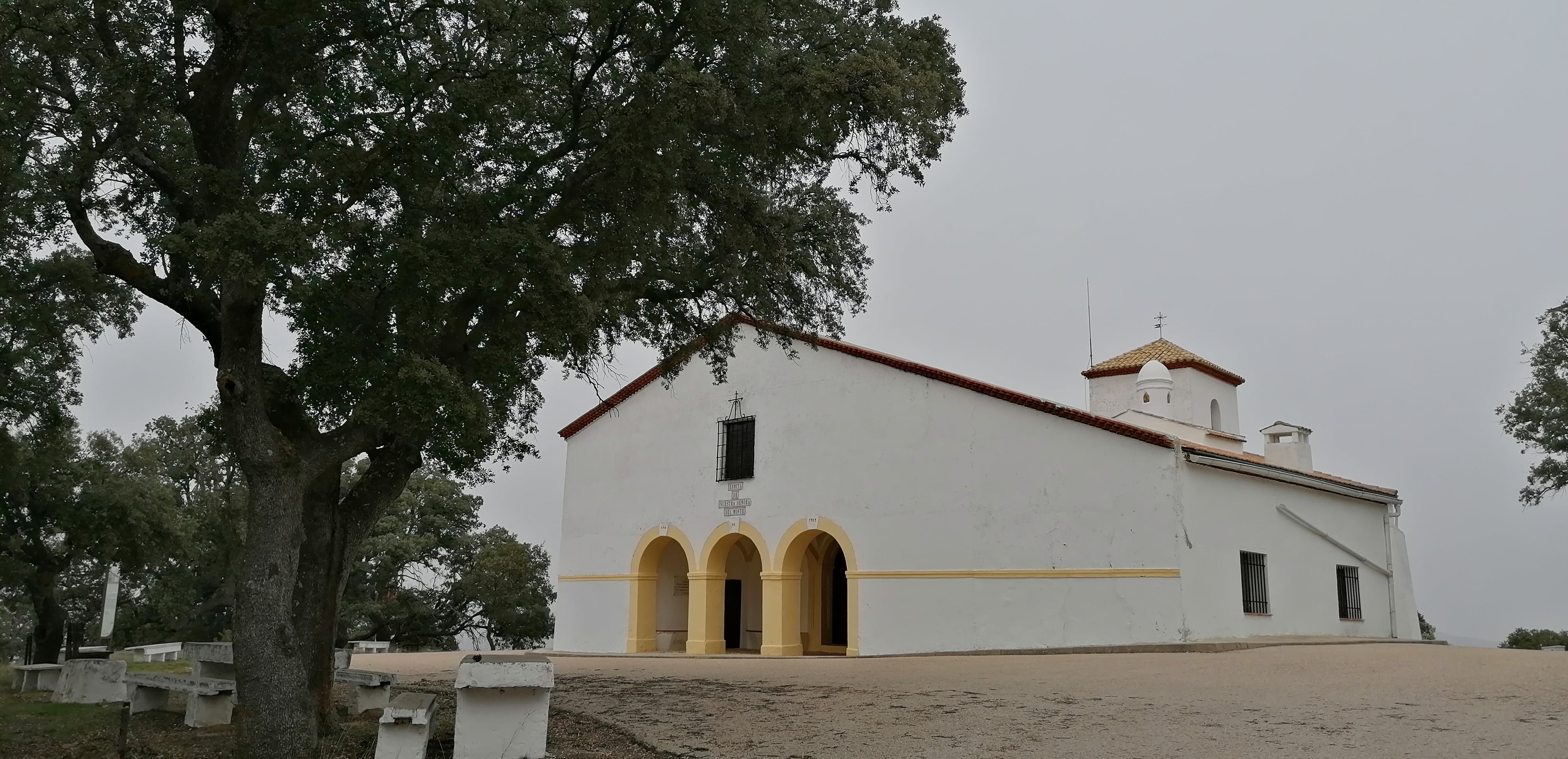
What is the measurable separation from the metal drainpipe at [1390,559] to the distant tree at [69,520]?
23633 millimetres

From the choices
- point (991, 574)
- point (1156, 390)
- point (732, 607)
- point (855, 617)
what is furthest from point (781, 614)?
point (1156, 390)

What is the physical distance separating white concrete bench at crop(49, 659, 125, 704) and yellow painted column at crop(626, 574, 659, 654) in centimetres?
1319

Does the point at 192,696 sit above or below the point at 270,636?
below

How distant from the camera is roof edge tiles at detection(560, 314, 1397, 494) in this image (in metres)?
12.6

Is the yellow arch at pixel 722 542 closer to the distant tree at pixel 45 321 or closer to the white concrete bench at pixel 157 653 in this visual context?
the white concrete bench at pixel 157 653

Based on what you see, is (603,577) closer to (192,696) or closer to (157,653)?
Result: (157,653)

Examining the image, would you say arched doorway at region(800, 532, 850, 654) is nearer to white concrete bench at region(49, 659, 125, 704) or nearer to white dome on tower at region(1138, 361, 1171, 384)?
white dome on tower at region(1138, 361, 1171, 384)

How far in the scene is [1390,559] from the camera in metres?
23.6

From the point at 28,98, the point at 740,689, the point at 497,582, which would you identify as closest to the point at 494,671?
the point at 740,689

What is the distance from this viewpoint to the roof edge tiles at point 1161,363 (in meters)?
25.6

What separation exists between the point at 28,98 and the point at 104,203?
1.66 meters

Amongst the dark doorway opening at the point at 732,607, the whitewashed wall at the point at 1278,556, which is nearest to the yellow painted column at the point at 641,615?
the dark doorway opening at the point at 732,607

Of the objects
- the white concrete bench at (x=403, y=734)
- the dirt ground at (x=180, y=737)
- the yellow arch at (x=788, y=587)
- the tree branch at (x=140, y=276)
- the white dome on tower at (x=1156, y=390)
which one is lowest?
the dirt ground at (x=180, y=737)

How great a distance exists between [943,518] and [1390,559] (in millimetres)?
10728
